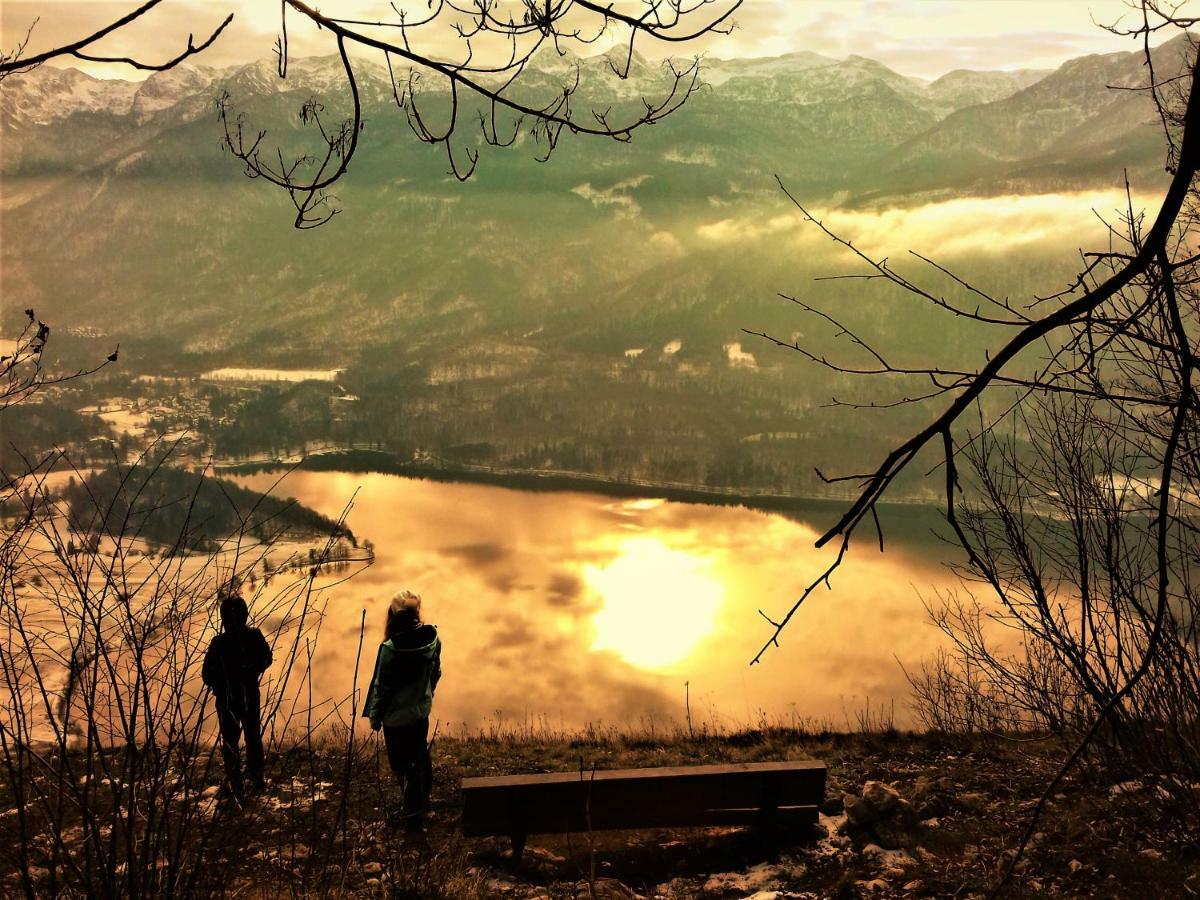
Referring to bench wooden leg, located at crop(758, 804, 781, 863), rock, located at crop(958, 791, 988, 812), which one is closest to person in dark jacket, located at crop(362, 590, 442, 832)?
bench wooden leg, located at crop(758, 804, 781, 863)

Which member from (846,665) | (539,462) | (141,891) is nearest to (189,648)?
(141,891)

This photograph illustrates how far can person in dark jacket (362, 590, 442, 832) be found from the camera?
5129 millimetres

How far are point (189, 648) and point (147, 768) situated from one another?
0.32 m

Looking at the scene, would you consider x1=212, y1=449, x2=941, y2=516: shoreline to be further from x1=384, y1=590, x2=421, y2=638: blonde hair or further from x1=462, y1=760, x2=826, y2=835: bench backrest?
x1=384, y1=590, x2=421, y2=638: blonde hair

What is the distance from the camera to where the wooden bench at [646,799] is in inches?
188

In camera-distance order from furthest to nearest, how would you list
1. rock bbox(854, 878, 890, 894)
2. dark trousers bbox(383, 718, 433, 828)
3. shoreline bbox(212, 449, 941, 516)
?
shoreline bbox(212, 449, 941, 516) < dark trousers bbox(383, 718, 433, 828) < rock bbox(854, 878, 890, 894)

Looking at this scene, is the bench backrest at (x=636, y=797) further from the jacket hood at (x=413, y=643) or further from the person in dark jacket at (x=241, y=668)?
the person in dark jacket at (x=241, y=668)

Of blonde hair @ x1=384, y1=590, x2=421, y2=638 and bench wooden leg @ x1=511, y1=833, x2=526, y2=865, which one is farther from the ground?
blonde hair @ x1=384, y1=590, x2=421, y2=638

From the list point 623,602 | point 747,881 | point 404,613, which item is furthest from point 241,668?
point 623,602

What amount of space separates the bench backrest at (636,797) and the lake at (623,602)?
205ft

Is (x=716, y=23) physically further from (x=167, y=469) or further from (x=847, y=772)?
(x=167, y=469)

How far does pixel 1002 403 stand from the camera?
583 feet

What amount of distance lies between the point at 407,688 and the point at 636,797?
154 cm

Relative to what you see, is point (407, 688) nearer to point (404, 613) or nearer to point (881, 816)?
point (404, 613)
